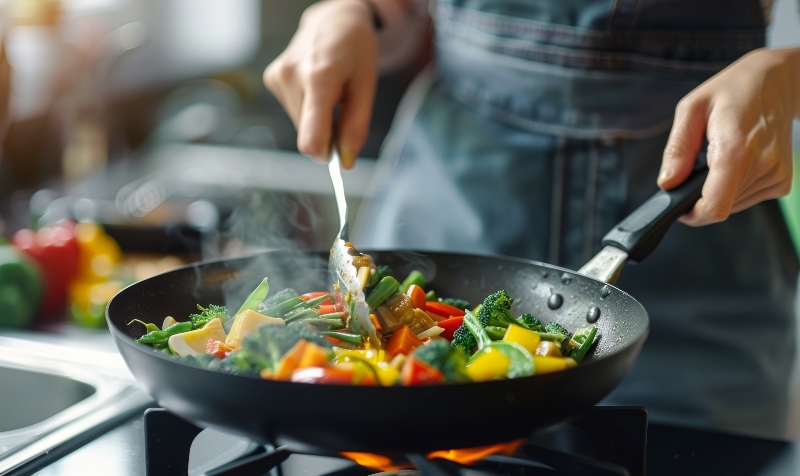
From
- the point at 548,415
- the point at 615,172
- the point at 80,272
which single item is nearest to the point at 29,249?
the point at 80,272

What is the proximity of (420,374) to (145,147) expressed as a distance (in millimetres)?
3224

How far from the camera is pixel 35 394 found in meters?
1.49

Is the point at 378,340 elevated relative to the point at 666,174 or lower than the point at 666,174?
lower

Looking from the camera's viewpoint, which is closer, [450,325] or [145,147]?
[450,325]

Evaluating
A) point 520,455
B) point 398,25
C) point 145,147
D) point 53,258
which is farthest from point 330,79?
point 145,147

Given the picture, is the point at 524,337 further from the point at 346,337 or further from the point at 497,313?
the point at 346,337

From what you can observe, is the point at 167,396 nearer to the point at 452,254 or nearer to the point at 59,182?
the point at 452,254

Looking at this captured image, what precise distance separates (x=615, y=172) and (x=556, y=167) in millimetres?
112

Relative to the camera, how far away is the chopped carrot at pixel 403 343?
1110 millimetres

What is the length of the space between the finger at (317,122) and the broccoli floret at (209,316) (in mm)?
354

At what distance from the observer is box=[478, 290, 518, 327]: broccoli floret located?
1.16m

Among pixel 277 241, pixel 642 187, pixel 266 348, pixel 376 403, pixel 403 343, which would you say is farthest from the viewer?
pixel 277 241

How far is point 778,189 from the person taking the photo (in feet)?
4.15

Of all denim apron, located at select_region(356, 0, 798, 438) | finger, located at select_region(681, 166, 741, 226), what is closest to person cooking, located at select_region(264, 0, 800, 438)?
denim apron, located at select_region(356, 0, 798, 438)
